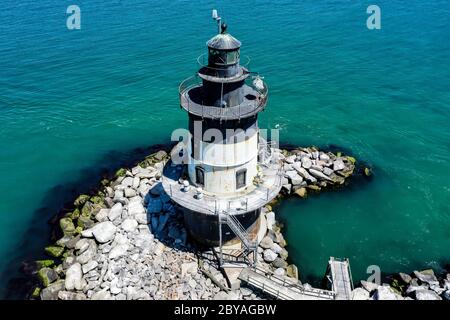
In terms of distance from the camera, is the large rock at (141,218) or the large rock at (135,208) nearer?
the large rock at (141,218)

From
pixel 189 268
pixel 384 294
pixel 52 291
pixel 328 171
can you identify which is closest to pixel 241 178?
pixel 189 268

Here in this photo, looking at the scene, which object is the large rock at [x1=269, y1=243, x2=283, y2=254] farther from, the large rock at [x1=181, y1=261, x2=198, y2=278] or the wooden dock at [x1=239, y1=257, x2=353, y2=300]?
the large rock at [x1=181, y1=261, x2=198, y2=278]

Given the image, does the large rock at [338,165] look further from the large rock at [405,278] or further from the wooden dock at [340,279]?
the wooden dock at [340,279]

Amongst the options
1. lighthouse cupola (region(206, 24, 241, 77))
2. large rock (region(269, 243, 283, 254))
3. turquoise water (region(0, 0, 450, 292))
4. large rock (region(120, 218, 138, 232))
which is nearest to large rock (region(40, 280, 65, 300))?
turquoise water (region(0, 0, 450, 292))

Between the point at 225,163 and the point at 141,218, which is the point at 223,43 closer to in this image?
the point at 225,163

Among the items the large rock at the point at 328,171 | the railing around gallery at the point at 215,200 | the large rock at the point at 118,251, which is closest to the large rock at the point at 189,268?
the railing around gallery at the point at 215,200
